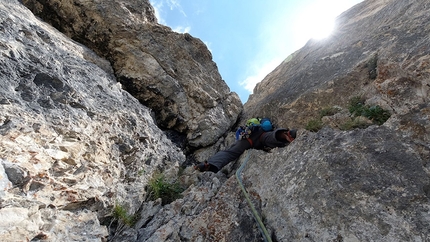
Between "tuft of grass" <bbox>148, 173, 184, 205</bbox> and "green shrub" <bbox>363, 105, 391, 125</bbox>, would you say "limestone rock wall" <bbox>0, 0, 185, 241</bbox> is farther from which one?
"green shrub" <bbox>363, 105, 391, 125</bbox>

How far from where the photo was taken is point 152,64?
10.1 meters

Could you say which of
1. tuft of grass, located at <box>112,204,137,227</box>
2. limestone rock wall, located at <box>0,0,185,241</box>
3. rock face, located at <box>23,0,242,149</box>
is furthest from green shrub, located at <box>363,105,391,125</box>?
rock face, located at <box>23,0,242,149</box>

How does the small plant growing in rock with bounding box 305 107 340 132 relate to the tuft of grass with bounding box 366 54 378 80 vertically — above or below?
below

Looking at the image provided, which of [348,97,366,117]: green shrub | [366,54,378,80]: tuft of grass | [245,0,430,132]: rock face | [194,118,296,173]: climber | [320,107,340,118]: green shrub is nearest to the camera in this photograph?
[245,0,430,132]: rock face

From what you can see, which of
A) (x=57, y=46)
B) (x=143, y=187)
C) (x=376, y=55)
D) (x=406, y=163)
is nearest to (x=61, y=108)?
(x=143, y=187)

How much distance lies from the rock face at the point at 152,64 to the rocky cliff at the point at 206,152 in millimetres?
110

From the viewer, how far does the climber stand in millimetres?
7105

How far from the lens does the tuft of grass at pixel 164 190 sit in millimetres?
6234

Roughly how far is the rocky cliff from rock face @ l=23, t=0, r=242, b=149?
0.36ft

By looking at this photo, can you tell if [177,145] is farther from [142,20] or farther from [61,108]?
[142,20]

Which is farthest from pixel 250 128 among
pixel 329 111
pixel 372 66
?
pixel 372 66

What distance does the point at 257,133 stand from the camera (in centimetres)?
817

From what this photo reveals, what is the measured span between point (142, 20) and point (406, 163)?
10722 mm

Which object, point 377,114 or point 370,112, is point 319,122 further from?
point 377,114
